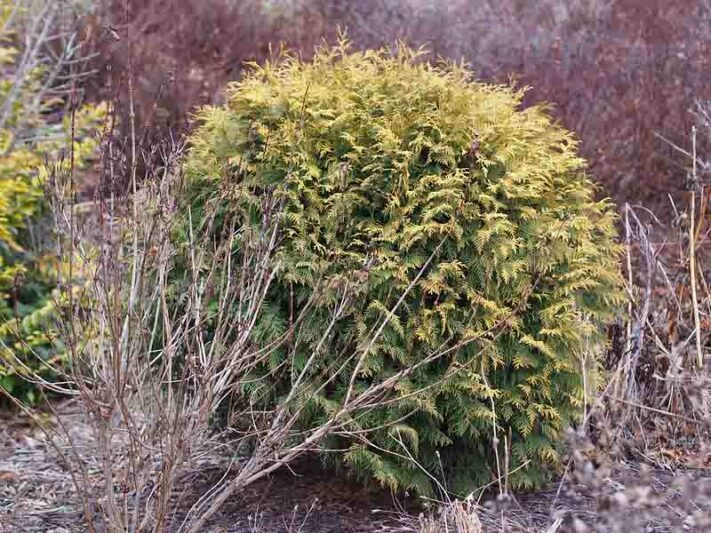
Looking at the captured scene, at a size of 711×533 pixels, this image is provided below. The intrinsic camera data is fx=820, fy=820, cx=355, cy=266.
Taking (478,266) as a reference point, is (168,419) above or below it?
below

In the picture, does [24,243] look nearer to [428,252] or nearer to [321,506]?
[321,506]

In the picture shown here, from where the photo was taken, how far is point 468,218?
3.20 m

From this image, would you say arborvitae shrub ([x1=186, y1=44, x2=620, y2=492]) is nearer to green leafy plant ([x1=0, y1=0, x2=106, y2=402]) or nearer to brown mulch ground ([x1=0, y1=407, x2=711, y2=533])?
brown mulch ground ([x1=0, y1=407, x2=711, y2=533])

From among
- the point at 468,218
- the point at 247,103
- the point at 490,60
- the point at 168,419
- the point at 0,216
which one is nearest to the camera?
Answer: the point at 168,419

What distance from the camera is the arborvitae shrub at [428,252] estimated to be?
315 cm

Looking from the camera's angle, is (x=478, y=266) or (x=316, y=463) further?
(x=316, y=463)

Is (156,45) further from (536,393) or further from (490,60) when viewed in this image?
(536,393)

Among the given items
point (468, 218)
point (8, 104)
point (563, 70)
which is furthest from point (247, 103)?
point (563, 70)

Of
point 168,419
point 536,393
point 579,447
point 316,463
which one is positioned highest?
point 579,447

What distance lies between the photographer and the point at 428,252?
10.6ft

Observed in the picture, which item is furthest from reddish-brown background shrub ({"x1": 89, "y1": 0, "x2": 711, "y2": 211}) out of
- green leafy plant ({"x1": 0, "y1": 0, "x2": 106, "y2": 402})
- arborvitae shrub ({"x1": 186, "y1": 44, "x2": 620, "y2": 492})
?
arborvitae shrub ({"x1": 186, "y1": 44, "x2": 620, "y2": 492})

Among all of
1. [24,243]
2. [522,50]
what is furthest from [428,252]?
[522,50]

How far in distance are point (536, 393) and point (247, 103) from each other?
170 centimetres

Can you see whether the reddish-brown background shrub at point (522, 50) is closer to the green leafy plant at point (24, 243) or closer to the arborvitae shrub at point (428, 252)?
the green leafy plant at point (24, 243)
